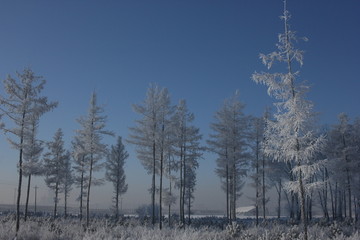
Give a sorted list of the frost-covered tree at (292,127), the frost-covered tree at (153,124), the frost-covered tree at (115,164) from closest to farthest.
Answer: the frost-covered tree at (292,127)
the frost-covered tree at (153,124)
the frost-covered tree at (115,164)

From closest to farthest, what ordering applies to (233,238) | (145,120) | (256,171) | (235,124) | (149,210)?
1. (233,238)
2. (145,120)
3. (235,124)
4. (256,171)
5. (149,210)

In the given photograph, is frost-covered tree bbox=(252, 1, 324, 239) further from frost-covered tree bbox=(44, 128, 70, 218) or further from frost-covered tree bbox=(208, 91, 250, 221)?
frost-covered tree bbox=(44, 128, 70, 218)

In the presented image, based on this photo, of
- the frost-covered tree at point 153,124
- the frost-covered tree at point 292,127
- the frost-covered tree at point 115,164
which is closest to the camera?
the frost-covered tree at point 292,127

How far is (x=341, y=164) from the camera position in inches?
1224

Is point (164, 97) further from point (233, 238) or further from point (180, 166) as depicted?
point (233, 238)

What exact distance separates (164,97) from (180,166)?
7185 millimetres

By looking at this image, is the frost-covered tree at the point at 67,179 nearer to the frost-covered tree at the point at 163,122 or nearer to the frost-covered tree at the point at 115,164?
the frost-covered tree at the point at 115,164

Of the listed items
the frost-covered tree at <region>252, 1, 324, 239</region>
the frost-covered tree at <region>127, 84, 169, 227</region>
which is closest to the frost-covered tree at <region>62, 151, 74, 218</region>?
the frost-covered tree at <region>127, 84, 169, 227</region>

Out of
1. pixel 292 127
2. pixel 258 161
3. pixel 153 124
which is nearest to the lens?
pixel 292 127

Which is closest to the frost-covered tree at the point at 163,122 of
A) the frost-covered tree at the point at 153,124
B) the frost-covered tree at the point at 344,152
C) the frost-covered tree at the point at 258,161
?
the frost-covered tree at the point at 153,124

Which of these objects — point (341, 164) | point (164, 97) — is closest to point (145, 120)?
point (164, 97)

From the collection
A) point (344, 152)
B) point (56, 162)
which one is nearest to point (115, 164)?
point (56, 162)

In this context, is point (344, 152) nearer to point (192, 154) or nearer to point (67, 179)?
point (192, 154)

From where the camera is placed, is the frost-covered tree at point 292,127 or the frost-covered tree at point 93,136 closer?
the frost-covered tree at point 292,127
